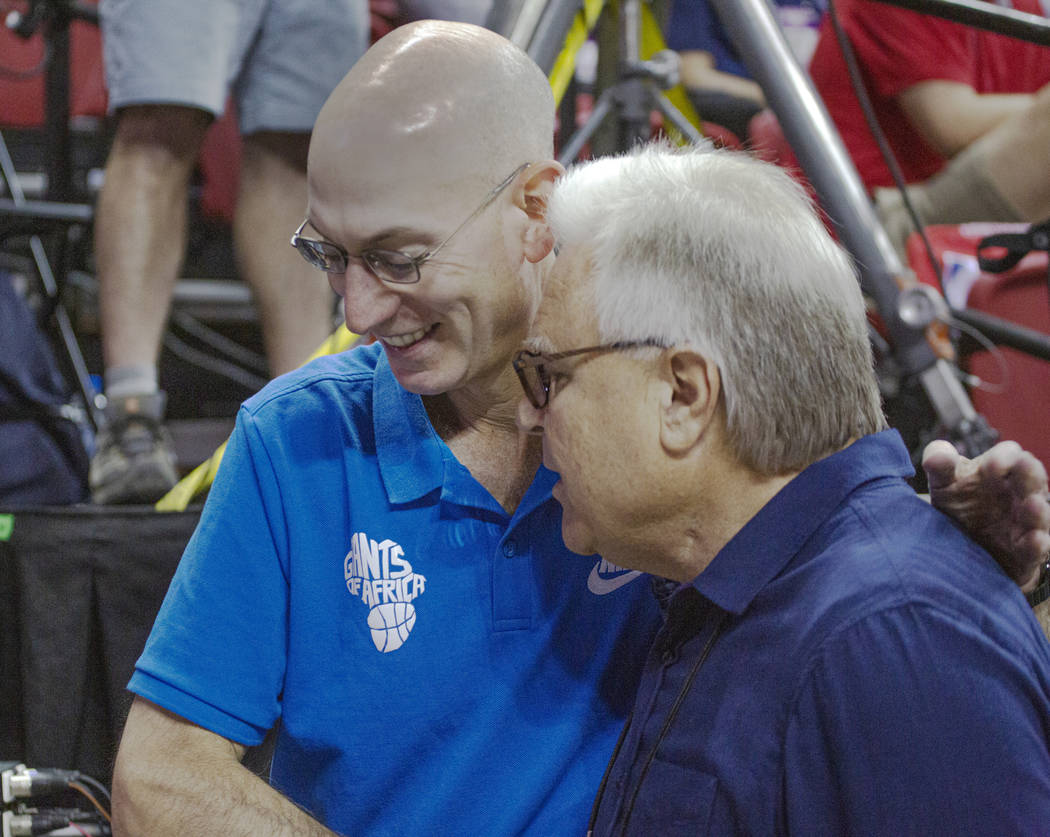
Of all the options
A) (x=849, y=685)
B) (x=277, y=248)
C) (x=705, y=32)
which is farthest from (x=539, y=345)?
(x=705, y=32)

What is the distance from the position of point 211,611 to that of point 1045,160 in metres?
1.93

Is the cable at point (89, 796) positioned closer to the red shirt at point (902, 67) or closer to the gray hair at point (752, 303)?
the gray hair at point (752, 303)

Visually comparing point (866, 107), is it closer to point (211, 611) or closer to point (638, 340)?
point (638, 340)

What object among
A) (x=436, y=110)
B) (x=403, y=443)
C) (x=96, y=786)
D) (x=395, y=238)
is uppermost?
(x=436, y=110)

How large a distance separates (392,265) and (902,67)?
2031 mm

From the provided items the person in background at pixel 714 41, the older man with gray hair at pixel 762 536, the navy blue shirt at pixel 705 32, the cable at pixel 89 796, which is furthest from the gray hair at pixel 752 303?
the navy blue shirt at pixel 705 32

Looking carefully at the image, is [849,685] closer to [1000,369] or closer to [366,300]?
[366,300]

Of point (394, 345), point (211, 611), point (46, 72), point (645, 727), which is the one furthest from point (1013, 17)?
point (46, 72)

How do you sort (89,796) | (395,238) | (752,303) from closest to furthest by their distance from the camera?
(752,303)
(395,238)
(89,796)

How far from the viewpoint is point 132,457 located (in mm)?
1850

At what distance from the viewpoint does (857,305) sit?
3.07ft

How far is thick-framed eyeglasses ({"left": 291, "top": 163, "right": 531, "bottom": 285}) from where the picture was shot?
1.14 meters

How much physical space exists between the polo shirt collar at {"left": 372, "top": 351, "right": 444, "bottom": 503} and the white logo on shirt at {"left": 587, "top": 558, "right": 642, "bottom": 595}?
20cm

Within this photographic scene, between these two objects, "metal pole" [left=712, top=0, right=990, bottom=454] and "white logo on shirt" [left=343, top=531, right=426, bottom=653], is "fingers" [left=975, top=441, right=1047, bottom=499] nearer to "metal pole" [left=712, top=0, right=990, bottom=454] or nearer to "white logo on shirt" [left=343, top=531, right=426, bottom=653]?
A: "white logo on shirt" [left=343, top=531, right=426, bottom=653]
